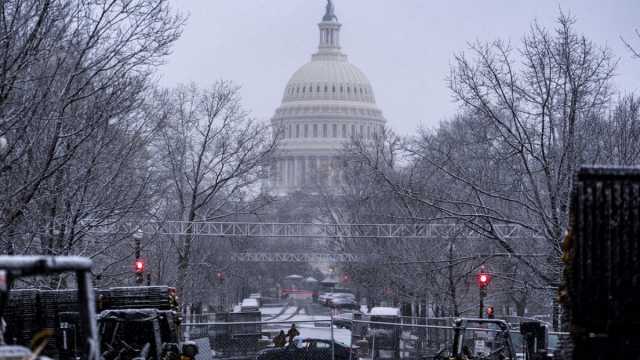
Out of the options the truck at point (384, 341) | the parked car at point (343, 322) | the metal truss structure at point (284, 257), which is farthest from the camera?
the metal truss structure at point (284, 257)

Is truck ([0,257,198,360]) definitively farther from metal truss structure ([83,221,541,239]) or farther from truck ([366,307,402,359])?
truck ([366,307,402,359])

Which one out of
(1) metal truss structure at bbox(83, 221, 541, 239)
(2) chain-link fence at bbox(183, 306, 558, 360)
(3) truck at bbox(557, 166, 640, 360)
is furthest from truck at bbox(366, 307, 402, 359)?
(3) truck at bbox(557, 166, 640, 360)

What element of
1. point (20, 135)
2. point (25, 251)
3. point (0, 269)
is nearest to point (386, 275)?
point (25, 251)

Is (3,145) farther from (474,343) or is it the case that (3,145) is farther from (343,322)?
Result: (343,322)

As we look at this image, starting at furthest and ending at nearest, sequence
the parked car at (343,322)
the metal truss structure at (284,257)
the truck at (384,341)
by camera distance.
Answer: the metal truss structure at (284,257)
the truck at (384,341)
the parked car at (343,322)

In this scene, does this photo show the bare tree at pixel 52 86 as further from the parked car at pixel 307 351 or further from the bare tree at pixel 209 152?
the bare tree at pixel 209 152

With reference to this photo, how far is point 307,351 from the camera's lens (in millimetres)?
30344

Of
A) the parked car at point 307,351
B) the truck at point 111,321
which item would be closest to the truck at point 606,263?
the truck at point 111,321

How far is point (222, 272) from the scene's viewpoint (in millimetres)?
66875

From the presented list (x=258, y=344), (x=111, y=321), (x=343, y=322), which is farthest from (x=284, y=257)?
(x=111, y=321)

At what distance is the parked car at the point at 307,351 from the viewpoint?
2991cm

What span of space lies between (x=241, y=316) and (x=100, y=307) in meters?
26.1

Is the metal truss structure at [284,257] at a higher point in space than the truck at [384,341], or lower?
higher

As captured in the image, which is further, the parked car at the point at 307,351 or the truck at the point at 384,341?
the truck at the point at 384,341
